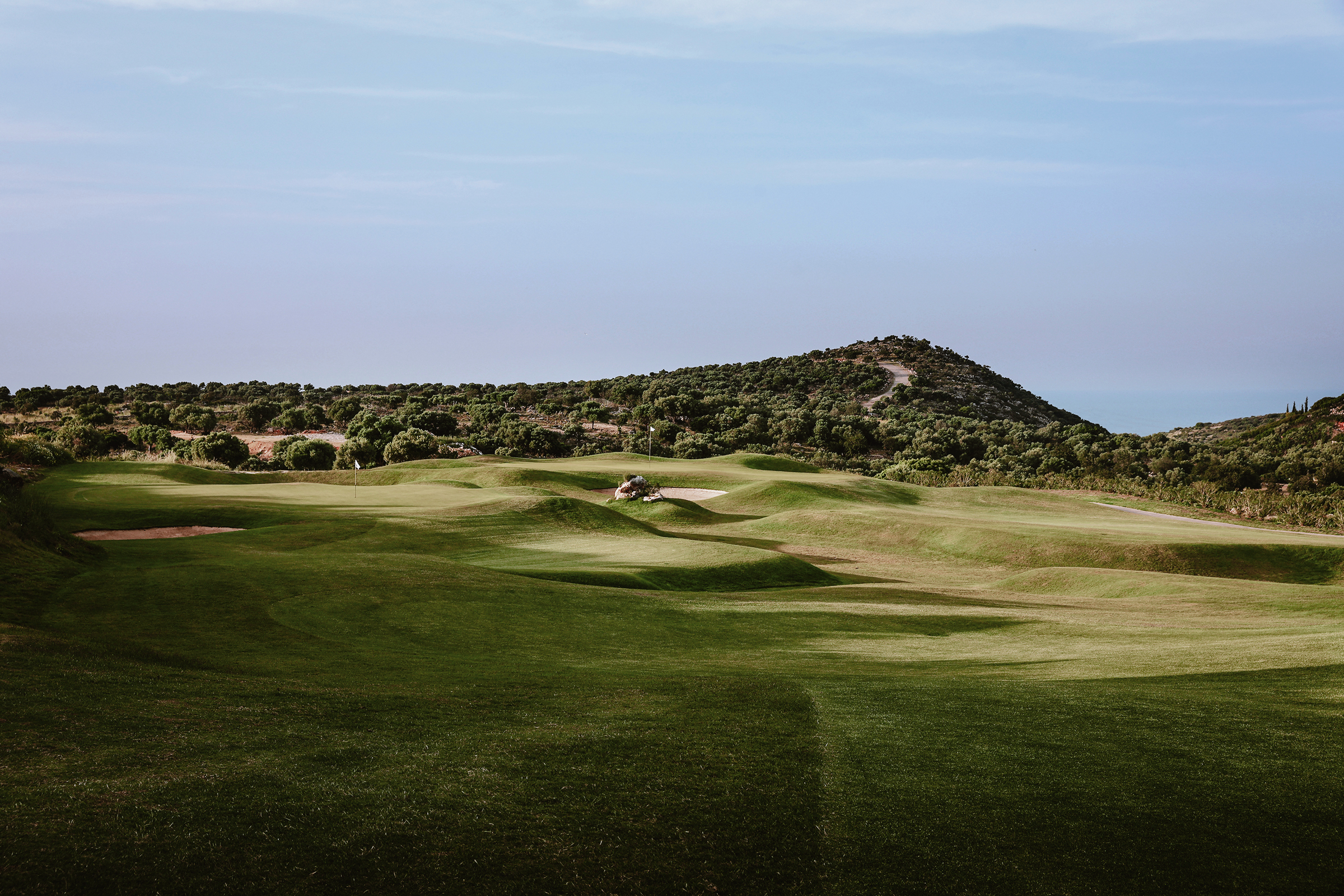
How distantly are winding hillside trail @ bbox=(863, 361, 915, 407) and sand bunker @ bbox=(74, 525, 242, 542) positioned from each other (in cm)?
10012

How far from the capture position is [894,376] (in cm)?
13938

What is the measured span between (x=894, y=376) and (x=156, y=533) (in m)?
122

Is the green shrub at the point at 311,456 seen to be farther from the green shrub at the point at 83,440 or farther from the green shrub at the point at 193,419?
the green shrub at the point at 193,419

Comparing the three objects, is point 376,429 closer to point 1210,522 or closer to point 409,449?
point 409,449

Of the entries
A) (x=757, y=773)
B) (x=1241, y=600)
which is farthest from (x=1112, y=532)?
(x=757, y=773)

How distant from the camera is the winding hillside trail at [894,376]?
410 feet

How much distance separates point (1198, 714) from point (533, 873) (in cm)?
697

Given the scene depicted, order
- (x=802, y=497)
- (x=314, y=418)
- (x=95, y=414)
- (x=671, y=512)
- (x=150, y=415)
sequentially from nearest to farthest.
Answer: (x=671, y=512)
(x=802, y=497)
(x=95, y=414)
(x=150, y=415)
(x=314, y=418)

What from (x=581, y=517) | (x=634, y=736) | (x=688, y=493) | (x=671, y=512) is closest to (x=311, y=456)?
(x=688, y=493)

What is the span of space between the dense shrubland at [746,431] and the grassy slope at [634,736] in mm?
35213

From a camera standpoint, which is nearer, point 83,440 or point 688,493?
point 688,493

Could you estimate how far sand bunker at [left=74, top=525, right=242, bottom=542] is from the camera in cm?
2798

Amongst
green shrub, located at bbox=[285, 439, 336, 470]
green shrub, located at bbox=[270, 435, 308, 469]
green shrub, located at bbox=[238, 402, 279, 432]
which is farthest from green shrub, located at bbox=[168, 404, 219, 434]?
green shrub, located at bbox=[285, 439, 336, 470]

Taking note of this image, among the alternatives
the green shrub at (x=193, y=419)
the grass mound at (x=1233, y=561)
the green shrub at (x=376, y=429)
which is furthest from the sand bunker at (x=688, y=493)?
the green shrub at (x=193, y=419)
